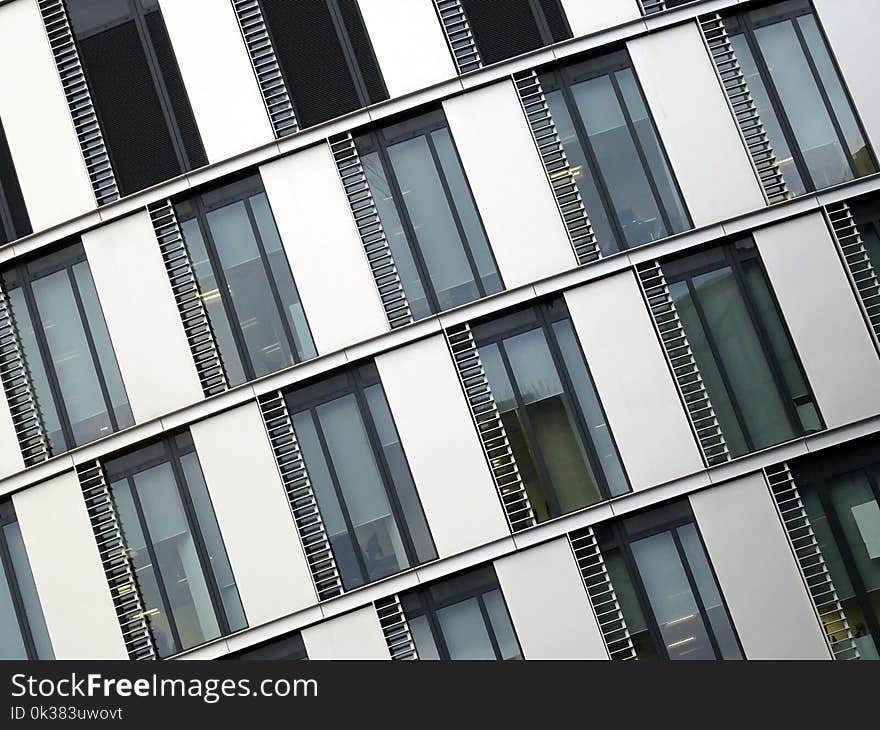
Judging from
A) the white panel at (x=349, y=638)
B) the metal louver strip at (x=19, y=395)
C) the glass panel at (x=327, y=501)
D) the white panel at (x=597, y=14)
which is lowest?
the white panel at (x=349, y=638)

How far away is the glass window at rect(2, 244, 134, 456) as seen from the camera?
63.3ft

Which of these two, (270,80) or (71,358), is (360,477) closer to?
(71,358)

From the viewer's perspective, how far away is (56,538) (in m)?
19.0

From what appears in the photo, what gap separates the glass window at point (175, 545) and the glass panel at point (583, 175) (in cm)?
728

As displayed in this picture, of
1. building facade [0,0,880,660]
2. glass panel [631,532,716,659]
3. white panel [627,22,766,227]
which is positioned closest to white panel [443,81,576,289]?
building facade [0,0,880,660]

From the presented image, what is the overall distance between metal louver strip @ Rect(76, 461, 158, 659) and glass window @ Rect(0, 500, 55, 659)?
4.44 ft

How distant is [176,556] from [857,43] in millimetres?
13518

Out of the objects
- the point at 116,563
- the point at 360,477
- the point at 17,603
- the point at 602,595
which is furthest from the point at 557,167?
the point at 17,603

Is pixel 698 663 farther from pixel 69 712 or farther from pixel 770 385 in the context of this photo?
pixel 69 712

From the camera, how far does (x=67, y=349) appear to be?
19547 millimetres

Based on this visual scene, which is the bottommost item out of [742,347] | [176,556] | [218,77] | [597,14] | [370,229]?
[176,556]

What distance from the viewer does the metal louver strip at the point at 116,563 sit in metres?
18.6

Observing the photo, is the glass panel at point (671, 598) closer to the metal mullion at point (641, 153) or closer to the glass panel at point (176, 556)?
the metal mullion at point (641, 153)

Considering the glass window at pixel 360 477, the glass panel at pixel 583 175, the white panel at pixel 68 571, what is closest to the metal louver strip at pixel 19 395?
the white panel at pixel 68 571
